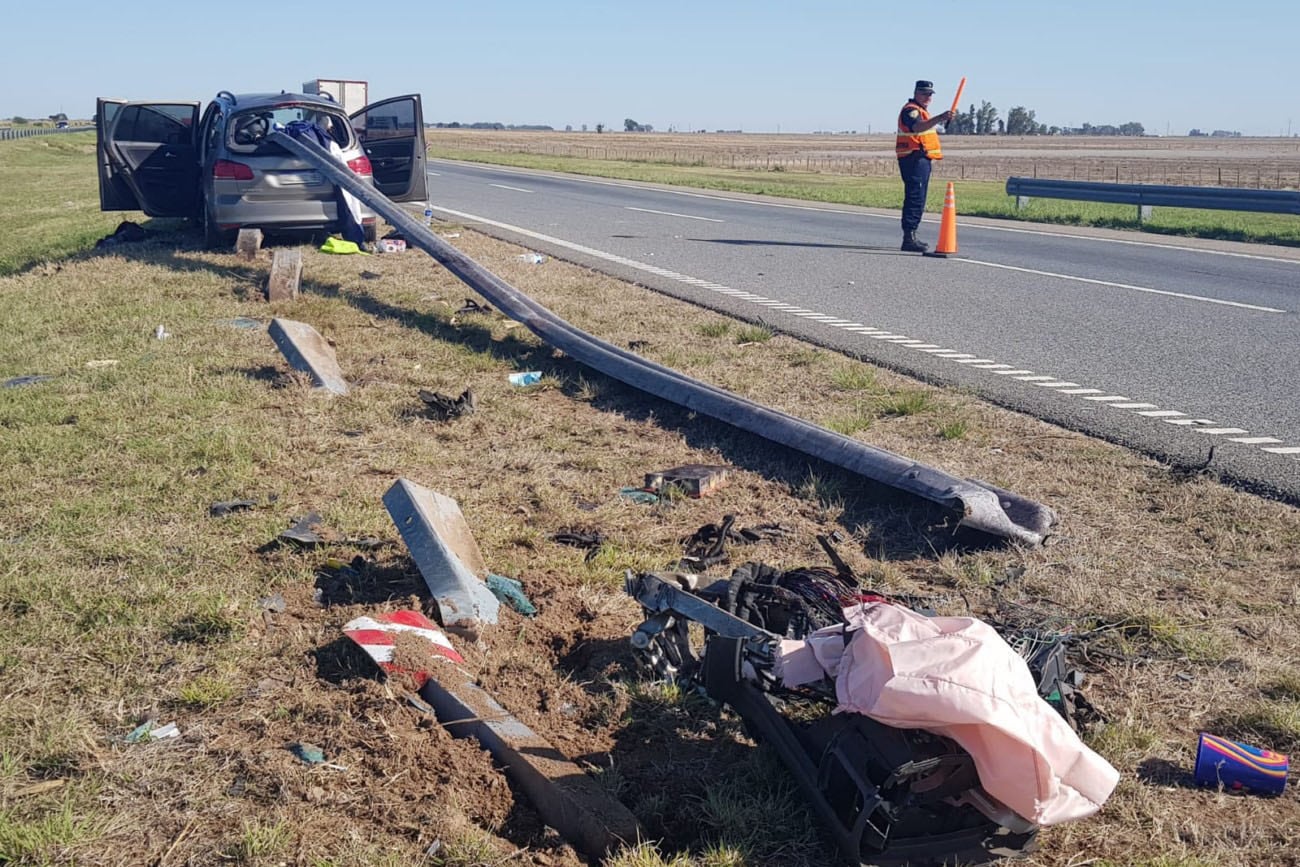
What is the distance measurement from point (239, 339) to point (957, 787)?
6.58 metres

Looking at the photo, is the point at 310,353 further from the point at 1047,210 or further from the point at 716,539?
the point at 1047,210

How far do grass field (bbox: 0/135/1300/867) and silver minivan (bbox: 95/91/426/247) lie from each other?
4.29m

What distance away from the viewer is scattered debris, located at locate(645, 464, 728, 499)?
482 centimetres

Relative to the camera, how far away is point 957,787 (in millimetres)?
2412

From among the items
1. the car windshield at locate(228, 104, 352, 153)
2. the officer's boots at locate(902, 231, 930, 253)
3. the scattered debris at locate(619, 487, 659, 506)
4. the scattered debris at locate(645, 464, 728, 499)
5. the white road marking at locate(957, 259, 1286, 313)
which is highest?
the car windshield at locate(228, 104, 352, 153)

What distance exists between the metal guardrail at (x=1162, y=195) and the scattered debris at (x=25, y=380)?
16.0 meters

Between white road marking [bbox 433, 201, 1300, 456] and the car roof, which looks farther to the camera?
the car roof

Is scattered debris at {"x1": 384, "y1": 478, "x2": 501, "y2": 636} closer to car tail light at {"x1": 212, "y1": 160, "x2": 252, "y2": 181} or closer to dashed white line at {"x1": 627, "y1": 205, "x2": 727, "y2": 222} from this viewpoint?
car tail light at {"x1": 212, "y1": 160, "x2": 252, "y2": 181}

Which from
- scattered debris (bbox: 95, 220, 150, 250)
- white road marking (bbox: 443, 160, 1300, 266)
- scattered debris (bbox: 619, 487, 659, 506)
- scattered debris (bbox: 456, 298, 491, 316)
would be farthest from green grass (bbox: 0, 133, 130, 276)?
white road marking (bbox: 443, 160, 1300, 266)

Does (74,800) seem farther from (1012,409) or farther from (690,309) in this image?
(690,309)

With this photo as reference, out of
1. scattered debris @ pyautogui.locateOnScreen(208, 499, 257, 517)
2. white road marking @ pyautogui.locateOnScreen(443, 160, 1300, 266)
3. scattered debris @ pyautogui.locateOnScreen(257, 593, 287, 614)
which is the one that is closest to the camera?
scattered debris @ pyautogui.locateOnScreen(257, 593, 287, 614)

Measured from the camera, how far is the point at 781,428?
5234 millimetres

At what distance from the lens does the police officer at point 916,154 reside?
13836mm

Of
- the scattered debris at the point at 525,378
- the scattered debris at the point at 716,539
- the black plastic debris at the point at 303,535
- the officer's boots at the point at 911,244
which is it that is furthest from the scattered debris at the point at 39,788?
the officer's boots at the point at 911,244
